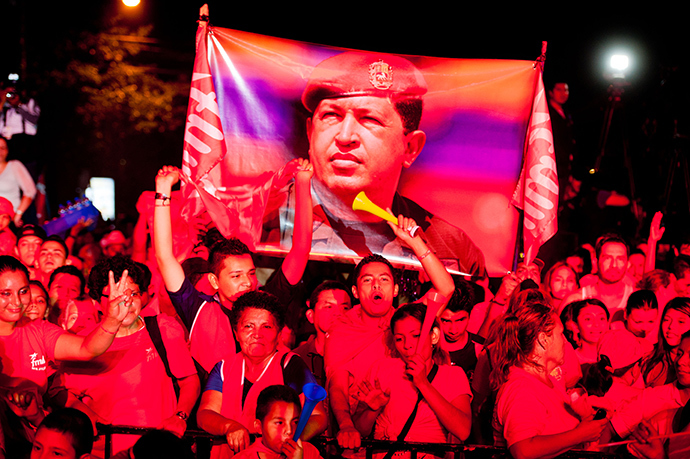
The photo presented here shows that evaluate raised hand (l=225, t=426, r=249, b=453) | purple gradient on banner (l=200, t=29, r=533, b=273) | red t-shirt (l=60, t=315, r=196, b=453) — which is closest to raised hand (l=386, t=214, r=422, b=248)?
red t-shirt (l=60, t=315, r=196, b=453)

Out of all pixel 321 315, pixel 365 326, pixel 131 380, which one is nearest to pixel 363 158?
pixel 321 315

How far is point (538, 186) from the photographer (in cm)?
593

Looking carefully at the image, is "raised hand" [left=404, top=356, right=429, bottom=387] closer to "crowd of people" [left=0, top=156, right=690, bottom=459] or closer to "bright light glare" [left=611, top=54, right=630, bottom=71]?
"crowd of people" [left=0, top=156, right=690, bottom=459]

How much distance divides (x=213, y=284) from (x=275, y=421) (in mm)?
1284

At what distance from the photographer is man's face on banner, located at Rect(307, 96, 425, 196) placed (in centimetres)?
570

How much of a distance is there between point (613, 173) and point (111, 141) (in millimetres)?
12876

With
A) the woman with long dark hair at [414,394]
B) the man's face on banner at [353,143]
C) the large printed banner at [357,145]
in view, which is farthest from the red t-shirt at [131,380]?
the man's face on banner at [353,143]

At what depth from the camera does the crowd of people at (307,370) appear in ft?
11.0

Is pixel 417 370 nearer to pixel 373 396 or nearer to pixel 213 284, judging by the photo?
pixel 373 396

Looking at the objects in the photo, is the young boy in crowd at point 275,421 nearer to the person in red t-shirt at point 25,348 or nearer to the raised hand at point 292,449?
the raised hand at point 292,449

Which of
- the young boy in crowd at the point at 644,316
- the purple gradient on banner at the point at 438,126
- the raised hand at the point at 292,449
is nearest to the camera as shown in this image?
the raised hand at the point at 292,449

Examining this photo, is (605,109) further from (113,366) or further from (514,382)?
(113,366)

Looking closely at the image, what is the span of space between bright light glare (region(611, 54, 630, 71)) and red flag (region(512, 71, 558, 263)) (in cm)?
411

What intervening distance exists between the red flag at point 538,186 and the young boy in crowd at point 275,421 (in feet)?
10.4
